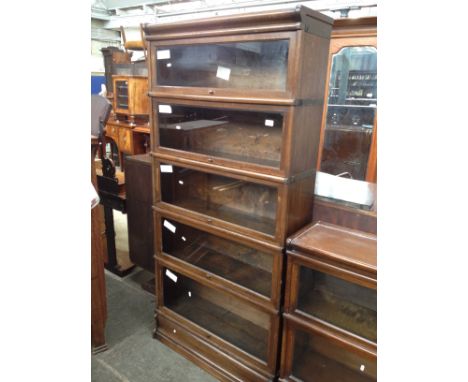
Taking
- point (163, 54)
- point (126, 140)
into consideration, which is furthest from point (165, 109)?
point (126, 140)

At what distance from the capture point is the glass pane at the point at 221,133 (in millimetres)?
1504

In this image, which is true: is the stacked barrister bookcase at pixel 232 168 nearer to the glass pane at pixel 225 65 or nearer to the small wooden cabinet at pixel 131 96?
the glass pane at pixel 225 65

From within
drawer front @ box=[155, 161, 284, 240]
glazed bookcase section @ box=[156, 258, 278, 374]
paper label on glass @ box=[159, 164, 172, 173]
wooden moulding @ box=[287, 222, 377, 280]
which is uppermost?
paper label on glass @ box=[159, 164, 172, 173]

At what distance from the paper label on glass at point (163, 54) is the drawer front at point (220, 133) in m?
0.19

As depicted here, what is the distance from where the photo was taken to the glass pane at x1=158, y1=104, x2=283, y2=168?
1.50 m

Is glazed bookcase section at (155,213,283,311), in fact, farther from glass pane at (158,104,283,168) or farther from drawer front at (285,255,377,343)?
glass pane at (158,104,283,168)

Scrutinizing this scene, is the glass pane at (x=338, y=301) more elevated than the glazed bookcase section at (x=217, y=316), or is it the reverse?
the glass pane at (x=338, y=301)

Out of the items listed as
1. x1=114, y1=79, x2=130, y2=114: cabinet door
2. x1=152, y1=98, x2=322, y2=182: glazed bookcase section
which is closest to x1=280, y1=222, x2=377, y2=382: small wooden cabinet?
x1=152, y1=98, x2=322, y2=182: glazed bookcase section

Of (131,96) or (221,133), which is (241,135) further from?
(131,96)

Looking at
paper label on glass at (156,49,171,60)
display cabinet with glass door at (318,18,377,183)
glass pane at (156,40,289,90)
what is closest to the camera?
glass pane at (156,40,289,90)

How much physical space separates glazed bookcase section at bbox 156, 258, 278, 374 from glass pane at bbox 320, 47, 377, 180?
1.49 meters

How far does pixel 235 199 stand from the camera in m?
1.73

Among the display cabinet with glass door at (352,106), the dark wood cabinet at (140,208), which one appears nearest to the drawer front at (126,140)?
the dark wood cabinet at (140,208)
